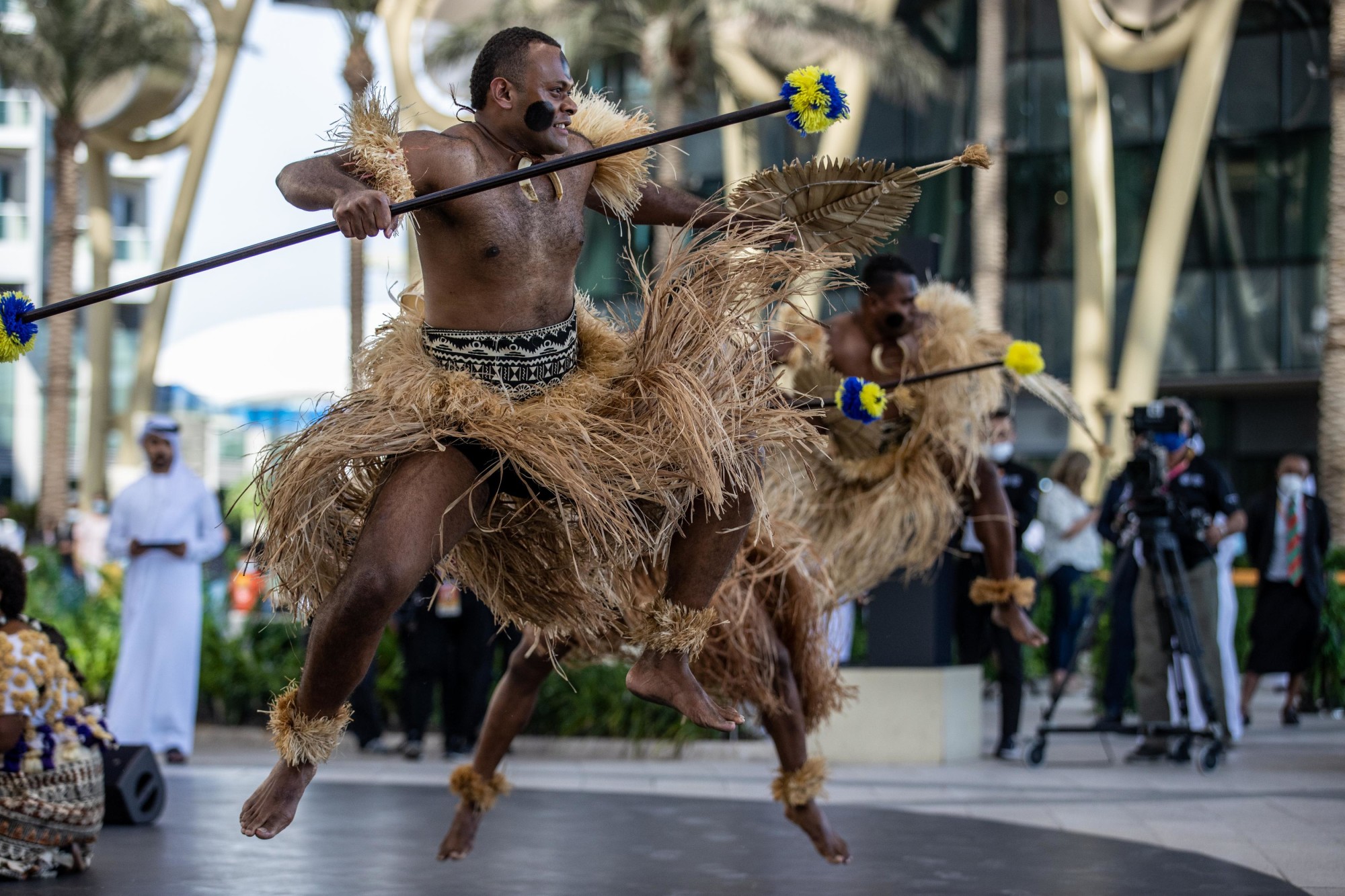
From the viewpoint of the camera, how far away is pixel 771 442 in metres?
3.99

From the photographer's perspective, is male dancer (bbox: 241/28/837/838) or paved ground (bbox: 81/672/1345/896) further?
paved ground (bbox: 81/672/1345/896)

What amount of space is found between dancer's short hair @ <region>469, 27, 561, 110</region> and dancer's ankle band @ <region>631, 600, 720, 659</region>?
1322 millimetres

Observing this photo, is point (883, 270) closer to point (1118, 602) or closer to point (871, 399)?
point (871, 399)

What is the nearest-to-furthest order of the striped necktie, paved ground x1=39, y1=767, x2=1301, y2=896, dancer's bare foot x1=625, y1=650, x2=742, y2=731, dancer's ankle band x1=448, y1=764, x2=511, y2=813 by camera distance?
dancer's bare foot x1=625, y1=650, x2=742, y2=731, paved ground x1=39, y1=767, x2=1301, y2=896, dancer's ankle band x1=448, y1=764, x2=511, y2=813, the striped necktie

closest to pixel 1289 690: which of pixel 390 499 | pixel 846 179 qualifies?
pixel 846 179

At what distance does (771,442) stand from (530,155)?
920 mm

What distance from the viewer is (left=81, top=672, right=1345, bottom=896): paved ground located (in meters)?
4.93

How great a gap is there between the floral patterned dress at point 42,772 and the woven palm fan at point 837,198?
258 cm

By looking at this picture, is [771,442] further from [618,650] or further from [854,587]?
[854,587]

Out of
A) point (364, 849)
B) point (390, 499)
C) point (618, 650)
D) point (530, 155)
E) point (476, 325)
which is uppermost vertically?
point (530, 155)

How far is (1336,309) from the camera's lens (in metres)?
12.8

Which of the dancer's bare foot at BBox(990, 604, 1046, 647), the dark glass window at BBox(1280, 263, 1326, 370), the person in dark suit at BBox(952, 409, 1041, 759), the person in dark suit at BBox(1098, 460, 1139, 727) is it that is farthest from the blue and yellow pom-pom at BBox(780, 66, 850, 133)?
the dark glass window at BBox(1280, 263, 1326, 370)

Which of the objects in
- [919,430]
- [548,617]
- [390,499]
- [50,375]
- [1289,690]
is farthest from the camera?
[50,375]

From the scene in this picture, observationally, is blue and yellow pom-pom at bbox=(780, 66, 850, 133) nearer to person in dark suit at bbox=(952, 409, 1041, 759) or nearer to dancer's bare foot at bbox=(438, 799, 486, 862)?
dancer's bare foot at bbox=(438, 799, 486, 862)
